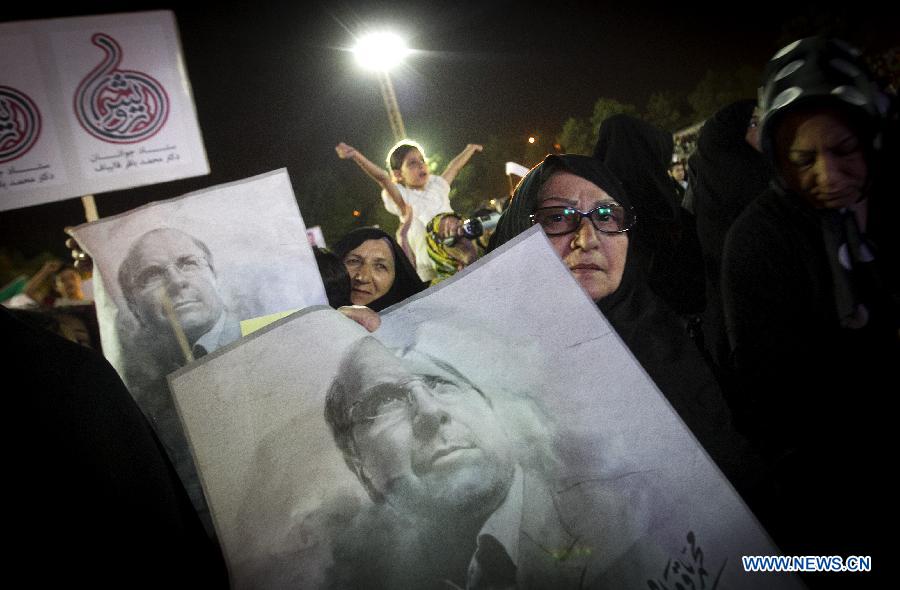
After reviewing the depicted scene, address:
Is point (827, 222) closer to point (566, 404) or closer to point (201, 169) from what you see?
point (566, 404)

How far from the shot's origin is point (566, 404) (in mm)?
641

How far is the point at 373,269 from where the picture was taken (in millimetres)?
1919

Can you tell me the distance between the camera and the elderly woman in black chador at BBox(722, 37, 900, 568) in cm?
118

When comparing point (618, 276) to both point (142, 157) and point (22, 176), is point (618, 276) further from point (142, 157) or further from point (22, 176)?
point (142, 157)

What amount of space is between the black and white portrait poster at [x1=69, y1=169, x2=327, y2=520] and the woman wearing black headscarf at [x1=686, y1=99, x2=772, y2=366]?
1.13 meters

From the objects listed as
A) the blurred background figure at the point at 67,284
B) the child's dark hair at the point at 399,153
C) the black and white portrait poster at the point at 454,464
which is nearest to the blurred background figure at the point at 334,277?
the black and white portrait poster at the point at 454,464

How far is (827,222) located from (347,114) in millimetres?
19346

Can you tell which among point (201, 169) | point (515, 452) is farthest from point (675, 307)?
point (201, 169)

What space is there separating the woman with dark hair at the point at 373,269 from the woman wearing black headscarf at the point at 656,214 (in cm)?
90

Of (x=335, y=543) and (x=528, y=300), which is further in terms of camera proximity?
(x=528, y=300)

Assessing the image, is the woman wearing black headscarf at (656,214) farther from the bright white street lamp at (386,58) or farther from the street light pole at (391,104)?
the street light pole at (391,104)

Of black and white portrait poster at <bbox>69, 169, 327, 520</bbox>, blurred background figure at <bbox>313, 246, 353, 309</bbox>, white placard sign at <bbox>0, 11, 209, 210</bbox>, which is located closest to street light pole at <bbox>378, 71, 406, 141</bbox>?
white placard sign at <bbox>0, 11, 209, 210</bbox>

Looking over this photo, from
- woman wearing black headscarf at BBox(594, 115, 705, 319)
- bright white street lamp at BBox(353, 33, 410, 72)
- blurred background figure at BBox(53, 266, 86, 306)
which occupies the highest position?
bright white street lamp at BBox(353, 33, 410, 72)

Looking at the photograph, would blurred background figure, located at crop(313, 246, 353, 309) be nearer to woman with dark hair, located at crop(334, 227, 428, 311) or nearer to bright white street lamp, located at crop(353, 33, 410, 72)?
woman with dark hair, located at crop(334, 227, 428, 311)
